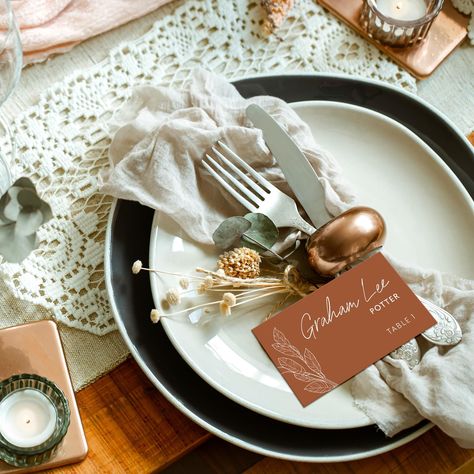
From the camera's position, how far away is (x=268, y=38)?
0.91 meters

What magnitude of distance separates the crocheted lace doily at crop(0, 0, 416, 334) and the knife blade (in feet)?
0.51

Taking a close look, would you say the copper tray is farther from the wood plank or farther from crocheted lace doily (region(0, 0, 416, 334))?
the wood plank

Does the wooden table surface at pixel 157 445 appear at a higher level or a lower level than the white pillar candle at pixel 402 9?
lower

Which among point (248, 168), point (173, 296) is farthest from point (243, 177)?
point (173, 296)

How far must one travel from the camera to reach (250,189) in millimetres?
762

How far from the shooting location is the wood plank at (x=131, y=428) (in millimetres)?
723

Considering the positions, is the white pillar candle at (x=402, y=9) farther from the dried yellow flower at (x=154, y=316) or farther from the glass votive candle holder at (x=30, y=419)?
the glass votive candle holder at (x=30, y=419)

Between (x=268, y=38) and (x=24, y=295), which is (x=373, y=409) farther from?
A: (x=268, y=38)

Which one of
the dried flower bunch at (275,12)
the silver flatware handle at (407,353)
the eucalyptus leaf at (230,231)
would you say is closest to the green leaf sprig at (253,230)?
the eucalyptus leaf at (230,231)

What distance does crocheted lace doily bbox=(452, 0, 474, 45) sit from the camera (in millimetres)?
906

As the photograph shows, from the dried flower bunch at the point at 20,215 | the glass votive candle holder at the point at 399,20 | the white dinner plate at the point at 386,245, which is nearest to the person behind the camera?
the dried flower bunch at the point at 20,215

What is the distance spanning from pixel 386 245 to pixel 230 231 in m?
0.16

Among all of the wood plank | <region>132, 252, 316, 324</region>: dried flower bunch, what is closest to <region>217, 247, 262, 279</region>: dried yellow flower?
<region>132, 252, 316, 324</region>: dried flower bunch

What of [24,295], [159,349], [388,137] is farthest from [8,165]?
[388,137]
